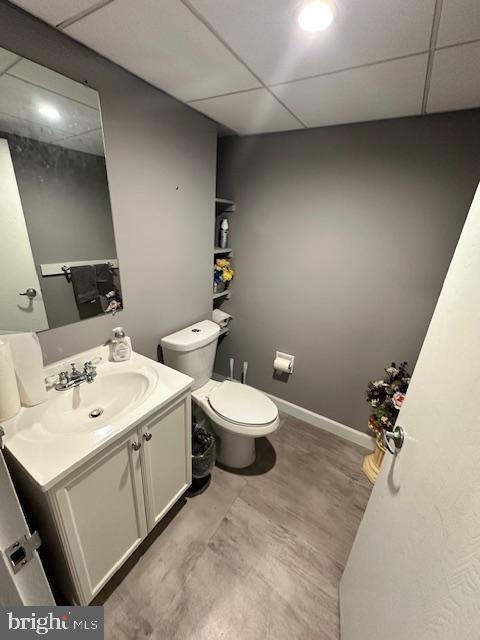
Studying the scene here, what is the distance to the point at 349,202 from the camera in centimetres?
163

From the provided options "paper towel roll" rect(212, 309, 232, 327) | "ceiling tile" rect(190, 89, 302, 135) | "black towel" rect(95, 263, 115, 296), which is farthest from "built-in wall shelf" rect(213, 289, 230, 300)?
"ceiling tile" rect(190, 89, 302, 135)

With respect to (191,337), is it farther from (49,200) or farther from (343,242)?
(343,242)

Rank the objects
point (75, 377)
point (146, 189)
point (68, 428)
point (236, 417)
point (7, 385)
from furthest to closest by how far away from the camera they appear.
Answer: point (236, 417) < point (146, 189) < point (75, 377) < point (68, 428) < point (7, 385)

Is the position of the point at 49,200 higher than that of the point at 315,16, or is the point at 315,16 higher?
the point at 315,16

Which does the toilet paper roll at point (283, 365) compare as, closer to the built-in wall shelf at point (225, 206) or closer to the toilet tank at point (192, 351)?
the toilet tank at point (192, 351)

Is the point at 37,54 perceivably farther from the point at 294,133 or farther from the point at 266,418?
the point at 266,418

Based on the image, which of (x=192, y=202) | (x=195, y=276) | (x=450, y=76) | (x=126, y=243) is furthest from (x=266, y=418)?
(x=450, y=76)

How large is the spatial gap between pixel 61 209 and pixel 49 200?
50 mm

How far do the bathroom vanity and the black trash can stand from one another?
0.16 m

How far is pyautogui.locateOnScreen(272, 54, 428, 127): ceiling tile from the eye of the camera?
1.01 m

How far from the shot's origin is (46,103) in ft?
3.20

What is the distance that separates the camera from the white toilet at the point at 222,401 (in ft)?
4.95

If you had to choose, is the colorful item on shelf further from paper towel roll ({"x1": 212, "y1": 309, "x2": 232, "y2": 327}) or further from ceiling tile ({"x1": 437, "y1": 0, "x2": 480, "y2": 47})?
ceiling tile ({"x1": 437, "y1": 0, "x2": 480, "y2": 47})

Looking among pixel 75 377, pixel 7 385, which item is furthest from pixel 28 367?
pixel 75 377
